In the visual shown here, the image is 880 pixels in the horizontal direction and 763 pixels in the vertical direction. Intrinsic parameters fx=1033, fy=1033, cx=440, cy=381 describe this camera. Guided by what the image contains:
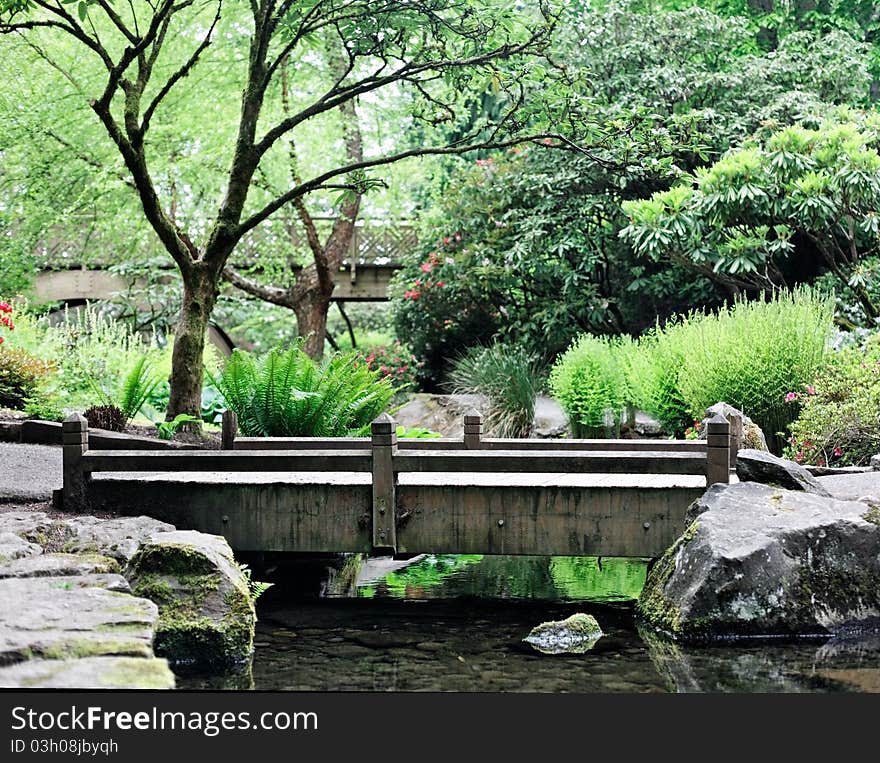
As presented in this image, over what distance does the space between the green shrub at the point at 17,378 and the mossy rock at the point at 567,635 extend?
688 centimetres

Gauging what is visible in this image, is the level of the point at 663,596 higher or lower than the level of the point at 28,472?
lower

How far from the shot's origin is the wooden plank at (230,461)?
5.79 metres

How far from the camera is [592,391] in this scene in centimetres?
1013

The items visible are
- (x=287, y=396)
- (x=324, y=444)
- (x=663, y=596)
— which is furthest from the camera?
(x=287, y=396)

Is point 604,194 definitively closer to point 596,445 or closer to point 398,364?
point 398,364

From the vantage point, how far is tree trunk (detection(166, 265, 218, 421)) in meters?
8.20

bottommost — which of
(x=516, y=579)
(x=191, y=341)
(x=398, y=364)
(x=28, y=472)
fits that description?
(x=516, y=579)

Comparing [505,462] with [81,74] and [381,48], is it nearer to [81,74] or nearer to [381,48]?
[381,48]

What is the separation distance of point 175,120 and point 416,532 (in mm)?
8001

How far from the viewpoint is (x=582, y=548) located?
5.84 m

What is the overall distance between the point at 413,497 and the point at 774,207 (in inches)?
255

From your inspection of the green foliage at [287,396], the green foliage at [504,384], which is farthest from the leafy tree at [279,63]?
the green foliage at [504,384]

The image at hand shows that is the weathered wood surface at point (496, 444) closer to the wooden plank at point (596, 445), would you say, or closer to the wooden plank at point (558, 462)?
the wooden plank at point (596, 445)

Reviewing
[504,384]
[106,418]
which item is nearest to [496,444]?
[106,418]
